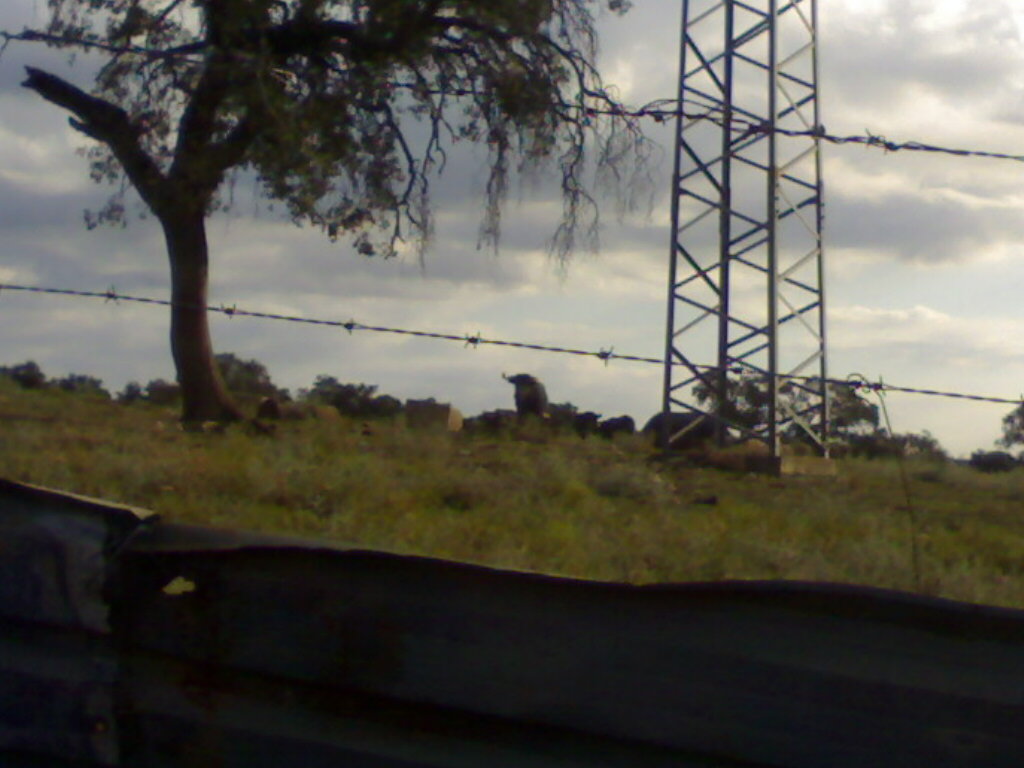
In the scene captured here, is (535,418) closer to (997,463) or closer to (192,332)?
(192,332)

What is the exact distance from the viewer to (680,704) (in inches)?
107

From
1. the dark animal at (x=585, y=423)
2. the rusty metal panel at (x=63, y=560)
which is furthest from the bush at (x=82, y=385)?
the rusty metal panel at (x=63, y=560)

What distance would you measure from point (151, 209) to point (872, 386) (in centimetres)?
1122

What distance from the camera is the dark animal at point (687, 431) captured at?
1525cm

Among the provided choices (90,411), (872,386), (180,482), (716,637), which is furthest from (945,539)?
(90,411)

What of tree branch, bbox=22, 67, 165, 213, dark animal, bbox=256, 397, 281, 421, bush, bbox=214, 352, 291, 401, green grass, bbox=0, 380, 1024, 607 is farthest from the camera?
bush, bbox=214, 352, 291, 401

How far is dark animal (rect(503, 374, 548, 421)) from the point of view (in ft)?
60.0

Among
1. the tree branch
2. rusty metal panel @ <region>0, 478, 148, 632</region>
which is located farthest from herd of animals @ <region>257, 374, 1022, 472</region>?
rusty metal panel @ <region>0, 478, 148, 632</region>

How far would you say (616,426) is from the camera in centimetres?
1828

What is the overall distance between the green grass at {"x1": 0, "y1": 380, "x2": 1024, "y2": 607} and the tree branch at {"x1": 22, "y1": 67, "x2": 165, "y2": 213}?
329 centimetres

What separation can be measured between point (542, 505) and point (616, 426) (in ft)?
34.0

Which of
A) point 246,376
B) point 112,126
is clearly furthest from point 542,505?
point 246,376

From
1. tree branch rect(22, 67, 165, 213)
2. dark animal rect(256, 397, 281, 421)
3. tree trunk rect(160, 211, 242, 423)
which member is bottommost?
dark animal rect(256, 397, 281, 421)

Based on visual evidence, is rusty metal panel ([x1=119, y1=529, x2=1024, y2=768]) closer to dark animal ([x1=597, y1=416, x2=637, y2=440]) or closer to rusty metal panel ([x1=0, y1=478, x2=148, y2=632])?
rusty metal panel ([x1=0, y1=478, x2=148, y2=632])
